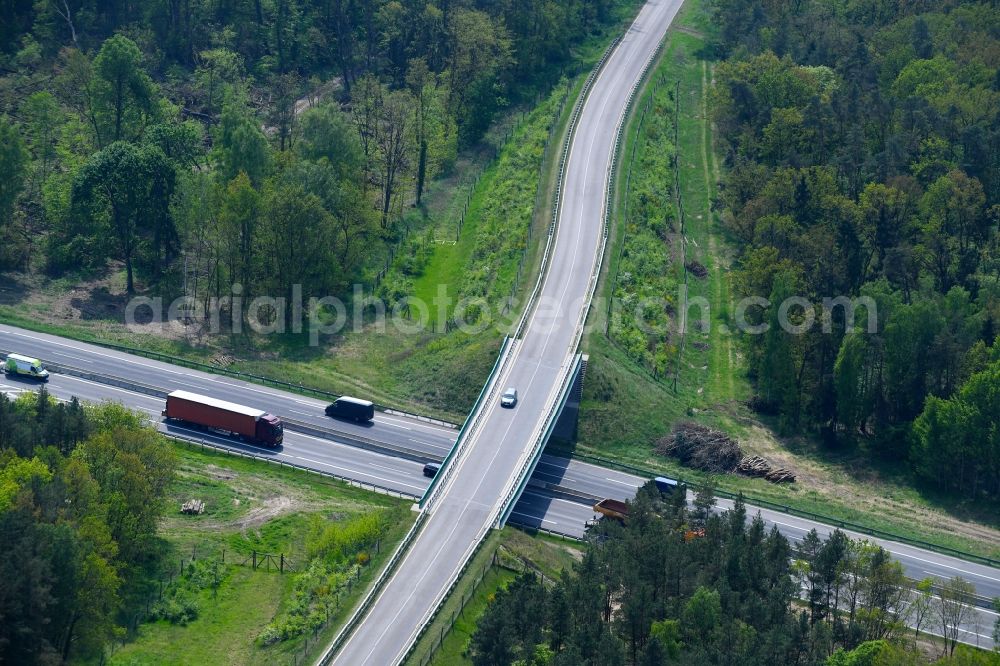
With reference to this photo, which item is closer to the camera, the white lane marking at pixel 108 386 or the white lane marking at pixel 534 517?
the white lane marking at pixel 534 517

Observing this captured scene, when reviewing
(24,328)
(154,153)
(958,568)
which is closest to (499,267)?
(154,153)

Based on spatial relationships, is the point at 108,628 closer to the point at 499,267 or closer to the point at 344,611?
the point at 344,611

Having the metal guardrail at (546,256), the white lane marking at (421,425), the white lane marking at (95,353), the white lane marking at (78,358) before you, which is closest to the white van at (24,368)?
the white lane marking at (78,358)

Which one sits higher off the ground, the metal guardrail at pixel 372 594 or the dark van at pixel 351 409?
the dark van at pixel 351 409

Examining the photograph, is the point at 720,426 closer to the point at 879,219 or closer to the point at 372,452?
the point at 879,219

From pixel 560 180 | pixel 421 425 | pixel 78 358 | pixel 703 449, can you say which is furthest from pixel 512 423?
pixel 560 180

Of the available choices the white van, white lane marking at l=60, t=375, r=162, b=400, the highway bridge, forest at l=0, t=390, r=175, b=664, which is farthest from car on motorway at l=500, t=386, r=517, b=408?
the white van

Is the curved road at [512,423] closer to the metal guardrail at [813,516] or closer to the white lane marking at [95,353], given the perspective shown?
the metal guardrail at [813,516]
